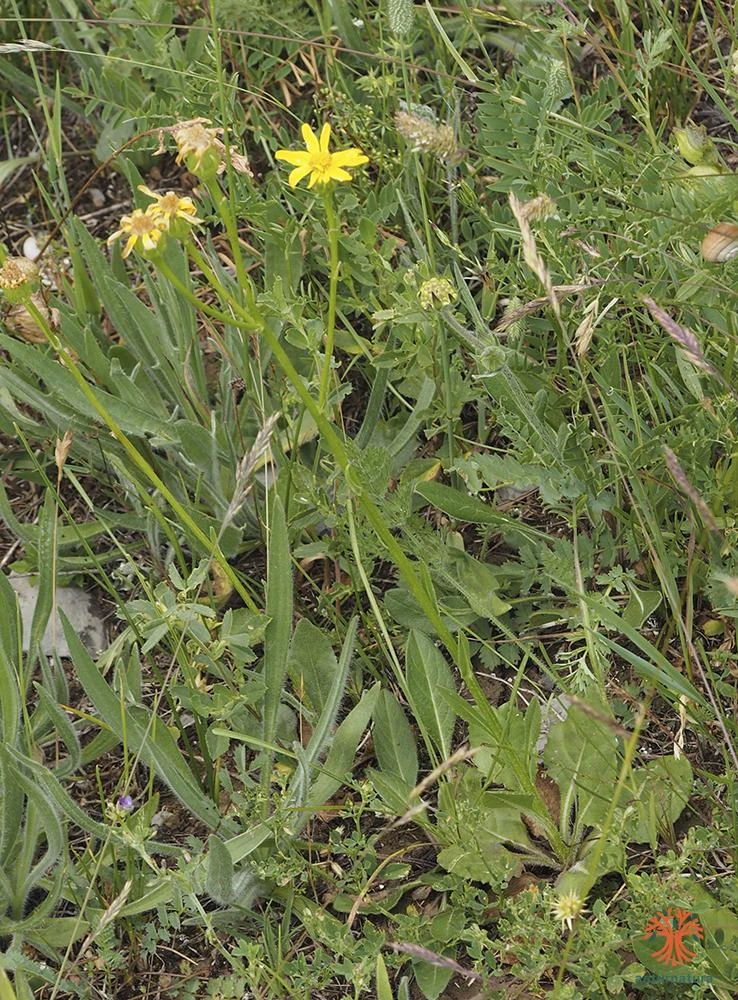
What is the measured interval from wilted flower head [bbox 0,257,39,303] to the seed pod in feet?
3.35

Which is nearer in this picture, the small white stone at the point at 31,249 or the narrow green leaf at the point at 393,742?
the narrow green leaf at the point at 393,742

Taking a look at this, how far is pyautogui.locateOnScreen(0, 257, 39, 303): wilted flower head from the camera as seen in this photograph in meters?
1.58

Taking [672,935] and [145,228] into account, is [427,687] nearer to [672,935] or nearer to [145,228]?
[672,935]

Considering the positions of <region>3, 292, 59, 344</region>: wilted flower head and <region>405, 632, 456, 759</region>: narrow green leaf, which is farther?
<region>3, 292, 59, 344</region>: wilted flower head

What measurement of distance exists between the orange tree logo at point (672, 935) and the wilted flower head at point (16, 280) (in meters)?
1.30

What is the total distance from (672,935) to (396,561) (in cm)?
70

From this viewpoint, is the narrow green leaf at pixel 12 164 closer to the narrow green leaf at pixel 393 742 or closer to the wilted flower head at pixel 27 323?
the wilted flower head at pixel 27 323

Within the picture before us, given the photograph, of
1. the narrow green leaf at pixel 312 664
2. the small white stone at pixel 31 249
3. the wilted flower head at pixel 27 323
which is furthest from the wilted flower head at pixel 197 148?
the small white stone at pixel 31 249

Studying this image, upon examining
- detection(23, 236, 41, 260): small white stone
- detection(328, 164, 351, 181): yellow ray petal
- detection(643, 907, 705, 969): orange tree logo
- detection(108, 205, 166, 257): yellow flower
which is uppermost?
detection(328, 164, 351, 181): yellow ray petal

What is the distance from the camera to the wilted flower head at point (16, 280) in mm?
1580

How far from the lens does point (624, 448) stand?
1.92 m

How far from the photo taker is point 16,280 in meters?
1.58

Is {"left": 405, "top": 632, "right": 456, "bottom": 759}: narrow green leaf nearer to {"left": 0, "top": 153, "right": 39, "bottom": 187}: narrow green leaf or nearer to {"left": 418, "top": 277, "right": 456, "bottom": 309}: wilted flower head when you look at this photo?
{"left": 418, "top": 277, "right": 456, "bottom": 309}: wilted flower head

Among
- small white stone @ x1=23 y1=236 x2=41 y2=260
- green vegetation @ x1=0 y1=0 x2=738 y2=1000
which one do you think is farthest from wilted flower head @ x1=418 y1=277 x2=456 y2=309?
small white stone @ x1=23 y1=236 x2=41 y2=260
